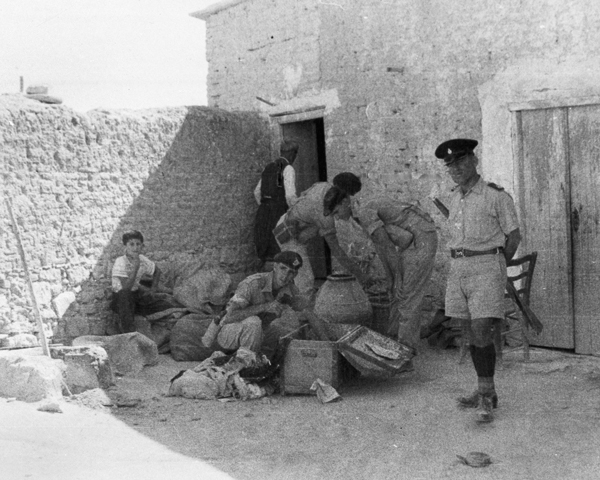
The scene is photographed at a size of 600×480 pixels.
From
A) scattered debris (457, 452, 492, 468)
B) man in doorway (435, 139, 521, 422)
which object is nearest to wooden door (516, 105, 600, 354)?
man in doorway (435, 139, 521, 422)

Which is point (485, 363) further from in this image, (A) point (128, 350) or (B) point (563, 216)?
(A) point (128, 350)

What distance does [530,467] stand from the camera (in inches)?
180

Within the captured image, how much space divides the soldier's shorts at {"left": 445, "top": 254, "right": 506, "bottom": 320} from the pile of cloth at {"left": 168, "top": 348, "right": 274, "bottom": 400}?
1.61 m

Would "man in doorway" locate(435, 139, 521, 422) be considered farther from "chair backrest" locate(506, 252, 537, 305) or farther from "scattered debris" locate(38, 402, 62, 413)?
"scattered debris" locate(38, 402, 62, 413)

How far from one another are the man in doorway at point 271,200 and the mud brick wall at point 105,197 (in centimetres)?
31

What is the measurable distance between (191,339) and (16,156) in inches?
89.1

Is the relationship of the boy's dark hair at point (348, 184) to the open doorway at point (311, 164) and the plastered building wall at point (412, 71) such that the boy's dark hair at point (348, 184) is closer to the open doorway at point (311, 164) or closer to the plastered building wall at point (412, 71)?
the plastered building wall at point (412, 71)

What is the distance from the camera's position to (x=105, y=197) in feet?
26.6

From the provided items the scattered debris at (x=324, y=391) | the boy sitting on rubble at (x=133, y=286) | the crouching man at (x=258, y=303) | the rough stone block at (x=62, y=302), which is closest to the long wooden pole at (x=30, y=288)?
the rough stone block at (x=62, y=302)

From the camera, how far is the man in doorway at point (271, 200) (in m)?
9.14

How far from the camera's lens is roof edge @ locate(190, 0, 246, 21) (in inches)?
408

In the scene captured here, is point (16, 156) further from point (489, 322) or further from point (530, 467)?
point (530, 467)

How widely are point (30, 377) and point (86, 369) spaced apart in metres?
0.43

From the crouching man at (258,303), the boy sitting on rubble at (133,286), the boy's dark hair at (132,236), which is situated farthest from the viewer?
the boy's dark hair at (132,236)
